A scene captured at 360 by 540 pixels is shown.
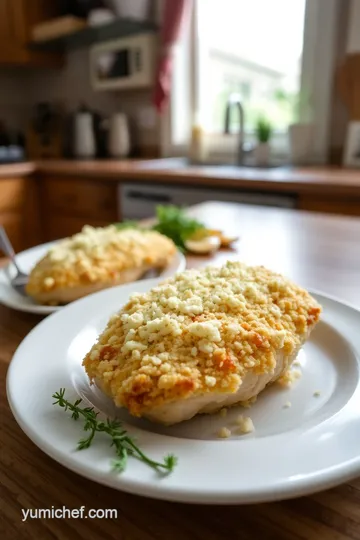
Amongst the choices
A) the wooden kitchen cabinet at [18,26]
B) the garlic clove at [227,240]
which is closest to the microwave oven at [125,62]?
the wooden kitchen cabinet at [18,26]

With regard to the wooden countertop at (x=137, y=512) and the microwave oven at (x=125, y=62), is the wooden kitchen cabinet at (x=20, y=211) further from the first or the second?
the wooden countertop at (x=137, y=512)

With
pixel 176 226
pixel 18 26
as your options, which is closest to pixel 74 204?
pixel 18 26

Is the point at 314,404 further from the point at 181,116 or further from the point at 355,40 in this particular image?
the point at 181,116

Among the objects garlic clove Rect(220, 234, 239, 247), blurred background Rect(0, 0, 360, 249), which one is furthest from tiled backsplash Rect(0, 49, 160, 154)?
garlic clove Rect(220, 234, 239, 247)

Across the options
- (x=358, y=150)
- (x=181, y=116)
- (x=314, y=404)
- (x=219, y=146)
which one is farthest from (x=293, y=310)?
(x=181, y=116)

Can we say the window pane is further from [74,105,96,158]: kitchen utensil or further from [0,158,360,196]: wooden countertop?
[74,105,96,158]: kitchen utensil

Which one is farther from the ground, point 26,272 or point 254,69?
point 254,69

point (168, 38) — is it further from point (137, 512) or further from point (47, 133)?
point (137, 512)
